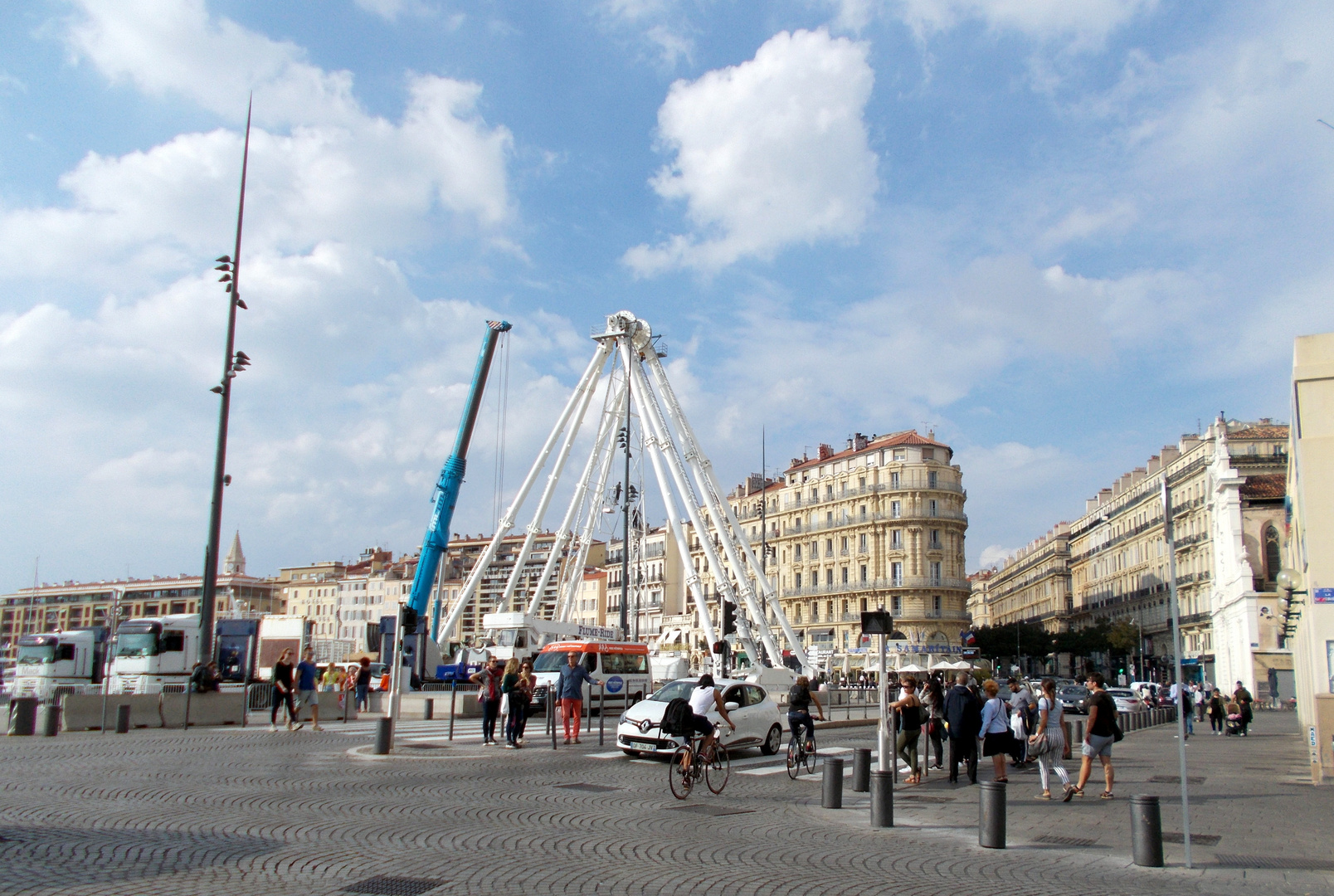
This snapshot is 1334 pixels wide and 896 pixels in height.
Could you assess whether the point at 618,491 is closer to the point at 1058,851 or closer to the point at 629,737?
the point at 629,737

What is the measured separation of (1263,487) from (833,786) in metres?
55.8

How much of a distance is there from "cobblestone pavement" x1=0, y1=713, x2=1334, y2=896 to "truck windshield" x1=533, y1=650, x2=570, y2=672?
10.8m

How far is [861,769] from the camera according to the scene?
13711mm

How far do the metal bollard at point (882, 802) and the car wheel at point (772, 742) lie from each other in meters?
7.81

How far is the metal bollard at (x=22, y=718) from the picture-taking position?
20.0m

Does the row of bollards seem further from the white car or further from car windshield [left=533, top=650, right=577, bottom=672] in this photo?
car windshield [left=533, top=650, right=577, bottom=672]

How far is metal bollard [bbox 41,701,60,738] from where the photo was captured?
2016 centimetres

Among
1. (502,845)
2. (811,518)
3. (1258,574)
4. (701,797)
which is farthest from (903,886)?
(811,518)

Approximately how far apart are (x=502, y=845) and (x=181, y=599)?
184562mm

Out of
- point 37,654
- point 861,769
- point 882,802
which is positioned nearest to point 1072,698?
Result: point 861,769

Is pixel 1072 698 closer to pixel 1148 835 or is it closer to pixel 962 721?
pixel 962 721

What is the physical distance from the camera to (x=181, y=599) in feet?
570

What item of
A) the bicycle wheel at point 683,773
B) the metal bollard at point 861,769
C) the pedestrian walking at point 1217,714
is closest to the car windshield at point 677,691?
the bicycle wheel at point 683,773

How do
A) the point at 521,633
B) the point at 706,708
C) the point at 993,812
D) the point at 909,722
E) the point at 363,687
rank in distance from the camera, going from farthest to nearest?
the point at 521,633 → the point at 363,687 → the point at 909,722 → the point at 706,708 → the point at 993,812
